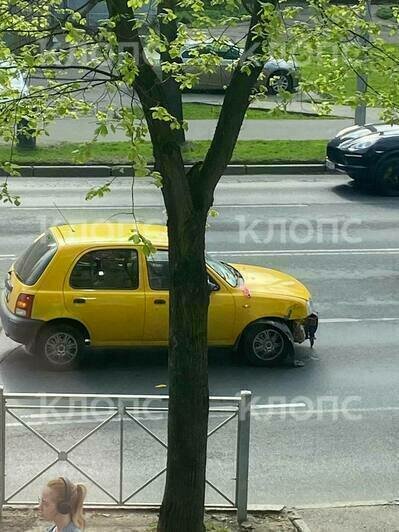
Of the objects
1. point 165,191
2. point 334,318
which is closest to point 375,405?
point 334,318

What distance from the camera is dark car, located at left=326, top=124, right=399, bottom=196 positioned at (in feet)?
68.0

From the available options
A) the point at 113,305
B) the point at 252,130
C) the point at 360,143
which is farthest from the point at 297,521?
the point at 252,130

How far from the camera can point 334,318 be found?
13.6 metres

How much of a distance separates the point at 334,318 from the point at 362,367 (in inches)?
65.7

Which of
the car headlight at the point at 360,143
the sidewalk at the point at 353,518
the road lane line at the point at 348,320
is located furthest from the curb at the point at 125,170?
the sidewalk at the point at 353,518

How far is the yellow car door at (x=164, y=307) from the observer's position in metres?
11.6

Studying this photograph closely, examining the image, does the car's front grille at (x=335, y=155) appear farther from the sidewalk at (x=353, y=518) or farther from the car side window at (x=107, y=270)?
the sidewalk at (x=353, y=518)

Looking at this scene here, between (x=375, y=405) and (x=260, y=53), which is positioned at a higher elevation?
(x=260, y=53)

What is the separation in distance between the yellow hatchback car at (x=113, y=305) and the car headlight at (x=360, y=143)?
30.8ft

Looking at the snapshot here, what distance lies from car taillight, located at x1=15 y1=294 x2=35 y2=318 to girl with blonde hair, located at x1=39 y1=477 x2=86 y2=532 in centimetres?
530

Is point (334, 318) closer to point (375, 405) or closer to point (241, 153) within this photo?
point (375, 405)

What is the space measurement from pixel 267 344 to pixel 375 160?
31.5ft

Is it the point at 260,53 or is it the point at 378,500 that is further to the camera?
the point at 378,500

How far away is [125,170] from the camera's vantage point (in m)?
22.5
